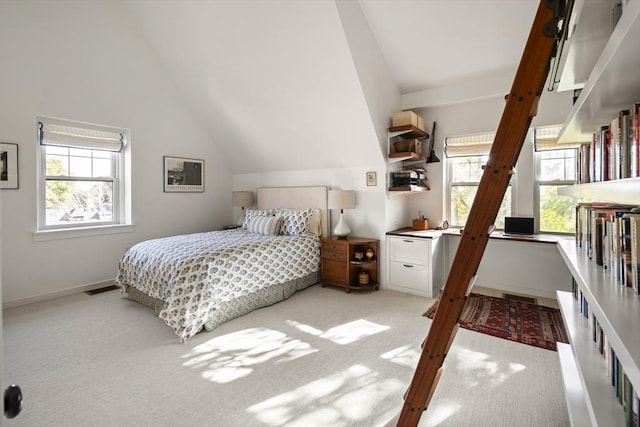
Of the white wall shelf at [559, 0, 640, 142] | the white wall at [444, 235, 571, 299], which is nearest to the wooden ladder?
Answer: the white wall shelf at [559, 0, 640, 142]

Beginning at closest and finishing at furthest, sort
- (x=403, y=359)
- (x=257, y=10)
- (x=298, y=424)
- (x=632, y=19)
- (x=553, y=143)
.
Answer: (x=632, y=19) → (x=298, y=424) → (x=403, y=359) → (x=257, y=10) → (x=553, y=143)

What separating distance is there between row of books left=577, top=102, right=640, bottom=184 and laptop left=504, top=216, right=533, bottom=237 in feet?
7.86

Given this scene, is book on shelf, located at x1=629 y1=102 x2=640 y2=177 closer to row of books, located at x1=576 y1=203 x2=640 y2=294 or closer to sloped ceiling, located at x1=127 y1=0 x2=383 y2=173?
row of books, located at x1=576 y1=203 x2=640 y2=294

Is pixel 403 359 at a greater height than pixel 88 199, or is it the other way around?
pixel 88 199

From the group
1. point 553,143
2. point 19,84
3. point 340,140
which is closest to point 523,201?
point 553,143

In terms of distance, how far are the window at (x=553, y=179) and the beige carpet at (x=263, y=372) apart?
183 cm

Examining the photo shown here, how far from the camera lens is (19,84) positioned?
332cm

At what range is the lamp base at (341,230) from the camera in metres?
4.03

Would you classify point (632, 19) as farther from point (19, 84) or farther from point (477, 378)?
point (19, 84)

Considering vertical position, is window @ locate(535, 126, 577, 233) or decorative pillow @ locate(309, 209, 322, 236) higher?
window @ locate(535, 126, 577, 233)

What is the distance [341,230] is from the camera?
159 inches

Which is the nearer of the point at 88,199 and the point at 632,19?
the point at 632,19

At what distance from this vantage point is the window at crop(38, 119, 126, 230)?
3.63 metres

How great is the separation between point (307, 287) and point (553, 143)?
129 inches
